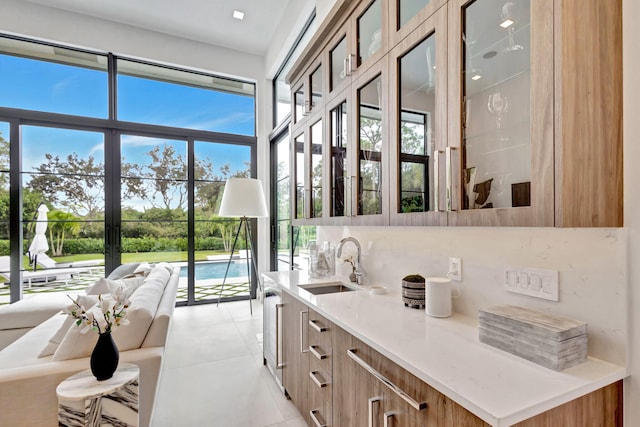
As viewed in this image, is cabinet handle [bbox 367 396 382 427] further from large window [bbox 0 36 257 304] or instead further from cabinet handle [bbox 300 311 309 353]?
large window [bbox 0 36 257 304]

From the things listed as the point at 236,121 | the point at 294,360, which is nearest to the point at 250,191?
the point at 236,121

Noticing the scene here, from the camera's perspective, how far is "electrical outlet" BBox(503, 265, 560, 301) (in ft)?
3.72

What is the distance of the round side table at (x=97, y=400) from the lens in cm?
139

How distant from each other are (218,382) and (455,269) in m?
2.06

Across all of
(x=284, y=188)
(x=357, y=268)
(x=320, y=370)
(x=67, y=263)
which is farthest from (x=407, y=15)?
(x=67, y=263)

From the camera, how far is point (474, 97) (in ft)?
3.88

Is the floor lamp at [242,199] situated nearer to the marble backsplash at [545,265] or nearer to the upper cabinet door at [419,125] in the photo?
the marble backsplash at [545,265]

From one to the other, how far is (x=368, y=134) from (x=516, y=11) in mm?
901

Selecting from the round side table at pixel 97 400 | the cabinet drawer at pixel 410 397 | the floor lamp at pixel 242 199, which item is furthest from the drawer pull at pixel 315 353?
the floor lamp at pixel 242 199

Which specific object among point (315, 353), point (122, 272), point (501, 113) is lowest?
point (315, 353)

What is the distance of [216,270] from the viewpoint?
15.9 ft

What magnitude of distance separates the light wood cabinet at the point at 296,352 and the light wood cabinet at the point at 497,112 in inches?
29.1

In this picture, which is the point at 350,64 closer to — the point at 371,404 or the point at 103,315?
the point at 371,404

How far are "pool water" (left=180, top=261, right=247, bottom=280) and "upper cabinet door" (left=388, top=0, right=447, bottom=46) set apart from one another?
4.16 meters
